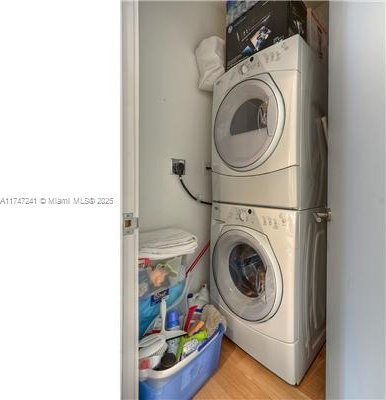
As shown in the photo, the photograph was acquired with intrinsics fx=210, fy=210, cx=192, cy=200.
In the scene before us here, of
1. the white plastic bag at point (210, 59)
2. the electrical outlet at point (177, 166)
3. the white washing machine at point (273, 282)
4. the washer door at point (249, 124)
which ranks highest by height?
the white plastic bag at point (210, 59)

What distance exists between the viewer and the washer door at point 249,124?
1.02 meters

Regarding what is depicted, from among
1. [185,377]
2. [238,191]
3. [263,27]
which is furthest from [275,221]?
[263,27]

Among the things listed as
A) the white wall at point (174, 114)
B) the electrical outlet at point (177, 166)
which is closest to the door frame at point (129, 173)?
the white wall at point (174, 114)

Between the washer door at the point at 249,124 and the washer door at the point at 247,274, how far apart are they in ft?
1.37

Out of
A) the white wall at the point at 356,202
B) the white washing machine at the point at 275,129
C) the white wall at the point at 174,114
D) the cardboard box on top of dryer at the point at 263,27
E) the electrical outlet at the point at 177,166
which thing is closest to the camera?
the white wall at the point at 356,202

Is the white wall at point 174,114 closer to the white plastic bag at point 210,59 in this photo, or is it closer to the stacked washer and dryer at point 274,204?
the white plastic bag at point 210,59

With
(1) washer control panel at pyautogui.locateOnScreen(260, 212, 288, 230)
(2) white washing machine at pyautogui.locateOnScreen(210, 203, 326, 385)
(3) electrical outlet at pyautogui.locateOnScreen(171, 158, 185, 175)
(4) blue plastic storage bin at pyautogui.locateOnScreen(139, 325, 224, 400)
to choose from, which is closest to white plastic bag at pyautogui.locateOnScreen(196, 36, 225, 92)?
(3) electrical outlet at pyautogui.locateOnScreen(171, 158, 185, 175)

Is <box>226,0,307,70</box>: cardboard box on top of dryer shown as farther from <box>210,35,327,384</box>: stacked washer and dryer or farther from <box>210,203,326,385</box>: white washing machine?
<box>210,203,326,385</box>: white washing machine
